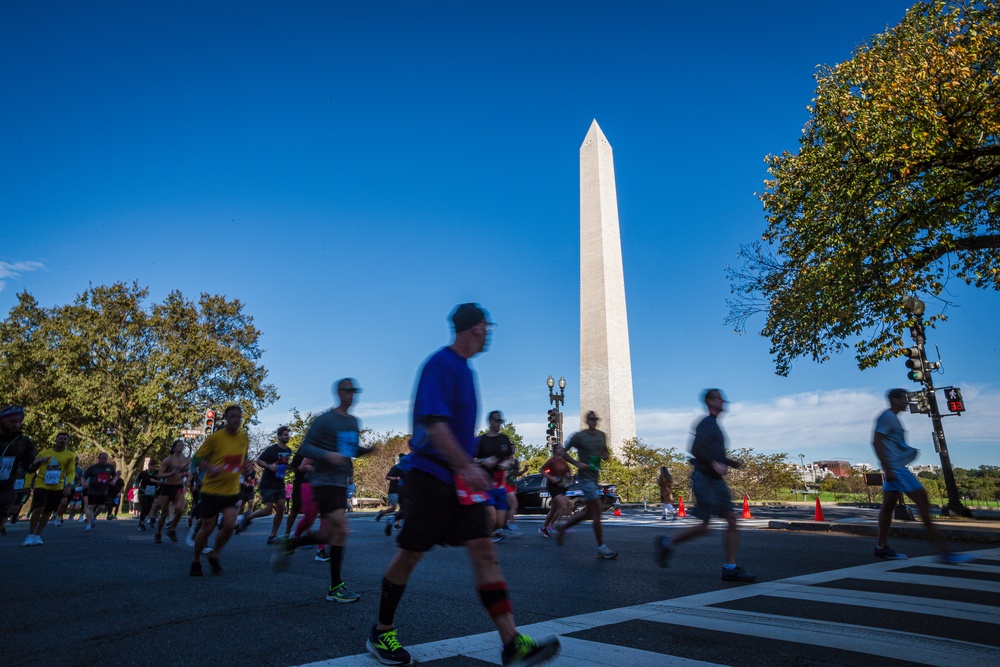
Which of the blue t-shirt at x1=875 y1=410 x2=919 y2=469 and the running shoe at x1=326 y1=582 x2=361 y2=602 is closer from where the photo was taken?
the running shoe at x1=326 y1=582 x2=361 y2=602

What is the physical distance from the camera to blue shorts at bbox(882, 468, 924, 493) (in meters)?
6.64

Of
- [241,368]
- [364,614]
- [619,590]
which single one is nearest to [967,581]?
[619,590]

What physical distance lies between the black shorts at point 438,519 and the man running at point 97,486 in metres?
15.2

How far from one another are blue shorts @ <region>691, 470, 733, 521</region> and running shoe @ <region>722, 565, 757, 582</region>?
0.49m

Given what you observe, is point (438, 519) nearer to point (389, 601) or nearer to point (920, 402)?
point (389, 601)

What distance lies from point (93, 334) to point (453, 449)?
32666mm

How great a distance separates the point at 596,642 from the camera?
Result: 11.9 ft

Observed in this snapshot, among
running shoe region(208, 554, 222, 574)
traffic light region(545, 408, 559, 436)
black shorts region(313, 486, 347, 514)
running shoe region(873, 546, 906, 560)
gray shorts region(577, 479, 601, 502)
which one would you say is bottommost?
running shoe region(208, 554, 222, 574)

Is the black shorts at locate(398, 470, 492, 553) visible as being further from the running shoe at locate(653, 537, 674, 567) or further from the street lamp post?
the street lamp post

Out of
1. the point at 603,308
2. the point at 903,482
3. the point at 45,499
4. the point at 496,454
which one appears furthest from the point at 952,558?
the point at 603,308

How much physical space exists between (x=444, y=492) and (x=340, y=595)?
2.37 meters

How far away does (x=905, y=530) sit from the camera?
1063 centimetres

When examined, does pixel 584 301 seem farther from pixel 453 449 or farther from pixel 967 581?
pixel 453 449

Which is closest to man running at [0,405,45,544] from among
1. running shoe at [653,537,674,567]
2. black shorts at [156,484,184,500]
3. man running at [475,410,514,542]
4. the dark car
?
man running at [475,410,514,542]
